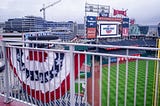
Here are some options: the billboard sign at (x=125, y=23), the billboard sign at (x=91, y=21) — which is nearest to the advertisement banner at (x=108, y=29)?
the billboard sign at (x=91, y=21)

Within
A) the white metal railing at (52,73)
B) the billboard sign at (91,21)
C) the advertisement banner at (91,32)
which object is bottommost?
the white metal railing at (52,73)

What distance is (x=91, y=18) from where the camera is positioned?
95.5 ft

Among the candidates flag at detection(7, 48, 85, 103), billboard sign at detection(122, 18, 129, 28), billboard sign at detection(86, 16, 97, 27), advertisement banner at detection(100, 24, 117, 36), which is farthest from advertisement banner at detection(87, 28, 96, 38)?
flag at detection(7, 48, 85, 103)

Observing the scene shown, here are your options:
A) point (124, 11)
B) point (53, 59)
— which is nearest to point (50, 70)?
point (53, 59)

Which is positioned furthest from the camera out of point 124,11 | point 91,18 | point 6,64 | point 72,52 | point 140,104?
point 124,11

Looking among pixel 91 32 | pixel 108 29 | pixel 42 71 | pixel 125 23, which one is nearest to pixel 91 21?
pixel 91 32

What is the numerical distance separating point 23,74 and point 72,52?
3.61 ft

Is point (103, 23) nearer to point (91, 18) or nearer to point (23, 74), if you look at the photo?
point (91, 18)

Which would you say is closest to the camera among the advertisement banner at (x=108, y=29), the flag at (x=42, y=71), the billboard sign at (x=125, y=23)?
the flag at (x=42, y=71)

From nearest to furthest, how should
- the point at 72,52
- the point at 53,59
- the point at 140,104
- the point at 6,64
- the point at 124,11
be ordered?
1. the point at 72,52
2. the point at 53,59
3. the point at 6,64
4. the point at 140,104
5. the point at 124,11

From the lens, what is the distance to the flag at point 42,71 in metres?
2.71

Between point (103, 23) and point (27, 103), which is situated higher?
point (103, 23)

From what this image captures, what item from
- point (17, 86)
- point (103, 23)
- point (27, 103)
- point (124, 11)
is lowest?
point (27, 103)

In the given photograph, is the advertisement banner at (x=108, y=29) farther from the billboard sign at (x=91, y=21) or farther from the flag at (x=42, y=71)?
the flag at (x=42, y=71)
